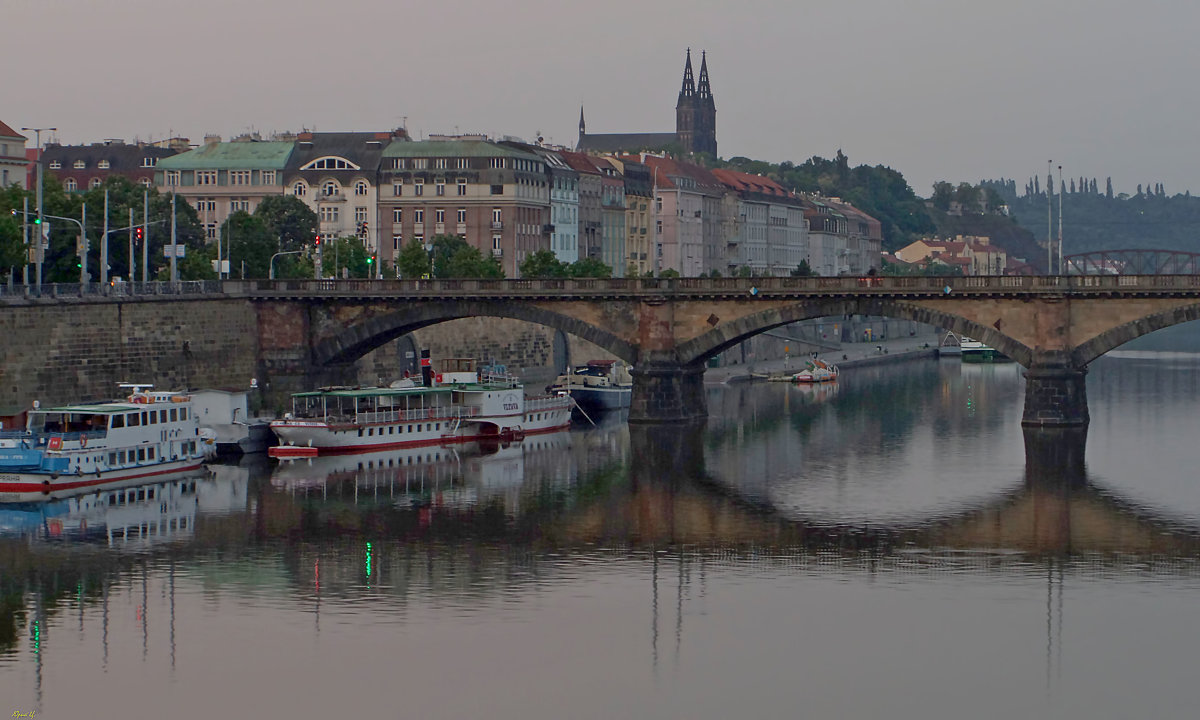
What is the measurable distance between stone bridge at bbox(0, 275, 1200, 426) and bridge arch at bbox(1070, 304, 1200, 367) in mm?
65

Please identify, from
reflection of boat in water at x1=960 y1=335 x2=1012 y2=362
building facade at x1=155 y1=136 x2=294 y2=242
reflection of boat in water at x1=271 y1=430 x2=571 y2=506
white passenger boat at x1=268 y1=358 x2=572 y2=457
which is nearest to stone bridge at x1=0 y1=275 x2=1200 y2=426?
white passenger boat at x1=268 y1=358 x2=572 y2=457

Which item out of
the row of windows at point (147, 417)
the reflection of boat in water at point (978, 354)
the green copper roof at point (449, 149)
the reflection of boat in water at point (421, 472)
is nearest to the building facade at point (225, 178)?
the green copper roof at point (449, 149)

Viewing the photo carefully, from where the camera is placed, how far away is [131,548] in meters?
61.9

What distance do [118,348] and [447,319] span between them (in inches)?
685

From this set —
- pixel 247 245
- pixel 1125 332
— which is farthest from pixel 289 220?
pixel 1125 332

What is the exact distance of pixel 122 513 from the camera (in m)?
68.7

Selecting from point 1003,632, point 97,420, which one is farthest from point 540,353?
point 1003,632

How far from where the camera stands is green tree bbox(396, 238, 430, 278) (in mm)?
135250

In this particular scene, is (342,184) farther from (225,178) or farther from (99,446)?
(99,446)

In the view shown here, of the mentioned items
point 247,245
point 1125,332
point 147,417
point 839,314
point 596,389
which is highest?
point 247,245

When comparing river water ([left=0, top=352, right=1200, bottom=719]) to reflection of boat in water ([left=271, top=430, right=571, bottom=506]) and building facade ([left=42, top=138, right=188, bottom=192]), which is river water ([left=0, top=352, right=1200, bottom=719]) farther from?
building facade ([left=42, top=138, right=188, bottom=192])

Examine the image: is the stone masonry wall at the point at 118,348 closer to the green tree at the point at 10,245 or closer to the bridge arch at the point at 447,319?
the bridge arch at the point at 447,319

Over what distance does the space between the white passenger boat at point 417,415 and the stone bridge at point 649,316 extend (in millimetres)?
4216

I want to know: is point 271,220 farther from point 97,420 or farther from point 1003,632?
point 1003,632
